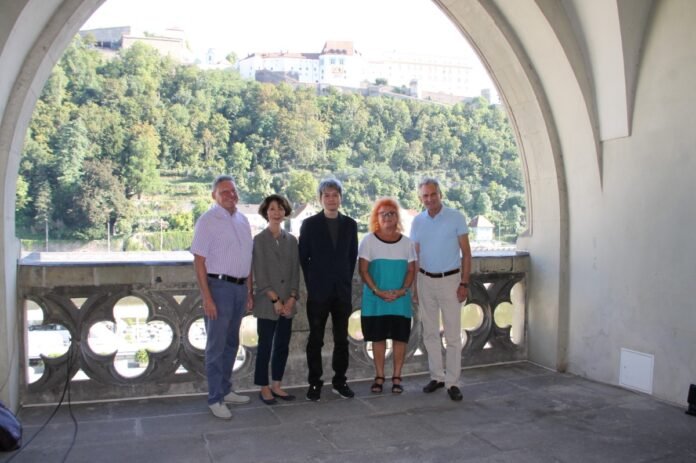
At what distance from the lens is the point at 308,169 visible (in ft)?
91.3

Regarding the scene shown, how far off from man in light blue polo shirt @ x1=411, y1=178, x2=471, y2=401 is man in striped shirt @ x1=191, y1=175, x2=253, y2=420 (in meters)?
1.17

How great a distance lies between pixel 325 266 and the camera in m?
3.50

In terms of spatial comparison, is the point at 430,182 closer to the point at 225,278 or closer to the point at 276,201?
the point at 276,201

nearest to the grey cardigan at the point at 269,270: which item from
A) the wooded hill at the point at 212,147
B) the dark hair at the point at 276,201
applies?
the dark hair at the point at 276,201

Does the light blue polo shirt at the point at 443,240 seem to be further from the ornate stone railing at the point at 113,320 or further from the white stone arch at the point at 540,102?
the white stone arch at the point at 540,102

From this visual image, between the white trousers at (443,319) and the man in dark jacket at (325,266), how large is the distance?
0.54m

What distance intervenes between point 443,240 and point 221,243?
1.42m

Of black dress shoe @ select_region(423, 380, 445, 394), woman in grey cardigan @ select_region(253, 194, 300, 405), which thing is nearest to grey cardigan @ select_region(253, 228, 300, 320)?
woman in grey cardigan @ select_region(253, 194, 300, 405)

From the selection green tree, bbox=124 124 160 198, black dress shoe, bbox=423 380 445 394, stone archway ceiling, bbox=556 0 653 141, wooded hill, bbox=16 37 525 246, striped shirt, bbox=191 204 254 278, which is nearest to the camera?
striped shirt, bbox=191 204 254 278

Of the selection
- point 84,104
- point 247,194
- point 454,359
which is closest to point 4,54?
point 454,359

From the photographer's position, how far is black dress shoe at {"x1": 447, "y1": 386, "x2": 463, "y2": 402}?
11.8 feet

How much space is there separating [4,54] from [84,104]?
38.8 m

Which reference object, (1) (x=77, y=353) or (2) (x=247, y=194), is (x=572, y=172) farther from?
(2) (x=247, y=194)

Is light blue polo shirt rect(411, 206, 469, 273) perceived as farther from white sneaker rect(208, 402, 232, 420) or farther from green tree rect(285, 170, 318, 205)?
green tree rect(285, 170, 318, 205)
